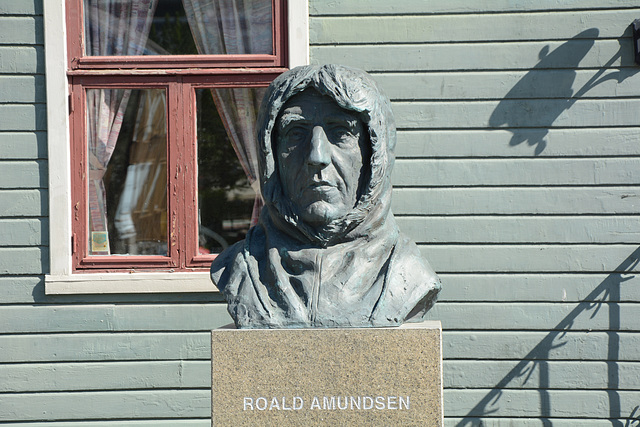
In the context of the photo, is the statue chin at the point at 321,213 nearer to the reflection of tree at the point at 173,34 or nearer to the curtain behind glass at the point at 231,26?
the curtain behind glass at the point at 231,26

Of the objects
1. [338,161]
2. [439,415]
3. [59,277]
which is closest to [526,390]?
[439,415]

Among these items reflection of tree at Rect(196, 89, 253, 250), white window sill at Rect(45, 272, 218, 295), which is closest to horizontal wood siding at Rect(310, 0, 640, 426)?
reflection of tree at Rect(196, 89, 253, 250)

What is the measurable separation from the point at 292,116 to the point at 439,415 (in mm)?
1306

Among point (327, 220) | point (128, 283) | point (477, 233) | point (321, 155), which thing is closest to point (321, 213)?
point (327, 220)

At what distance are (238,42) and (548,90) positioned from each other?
2.16 metres

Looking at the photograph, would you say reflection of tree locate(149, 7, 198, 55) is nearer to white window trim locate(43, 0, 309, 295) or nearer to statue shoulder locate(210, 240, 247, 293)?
white window trim locate(43, 0, 309, 295)

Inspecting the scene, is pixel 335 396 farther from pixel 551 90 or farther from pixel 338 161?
pixel 551 90

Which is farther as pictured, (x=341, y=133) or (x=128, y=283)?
(x=128, y=283)

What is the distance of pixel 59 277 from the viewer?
4961 millimetres

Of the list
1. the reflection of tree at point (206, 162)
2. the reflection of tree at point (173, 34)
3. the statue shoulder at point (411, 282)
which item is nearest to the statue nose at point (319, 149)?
the statue shoulder at point (411, 282)

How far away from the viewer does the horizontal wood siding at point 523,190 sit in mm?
4980

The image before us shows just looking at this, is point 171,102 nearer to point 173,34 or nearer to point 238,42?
point 173,34

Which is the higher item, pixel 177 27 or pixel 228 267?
pixel 177 27

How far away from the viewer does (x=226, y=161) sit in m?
5.31
